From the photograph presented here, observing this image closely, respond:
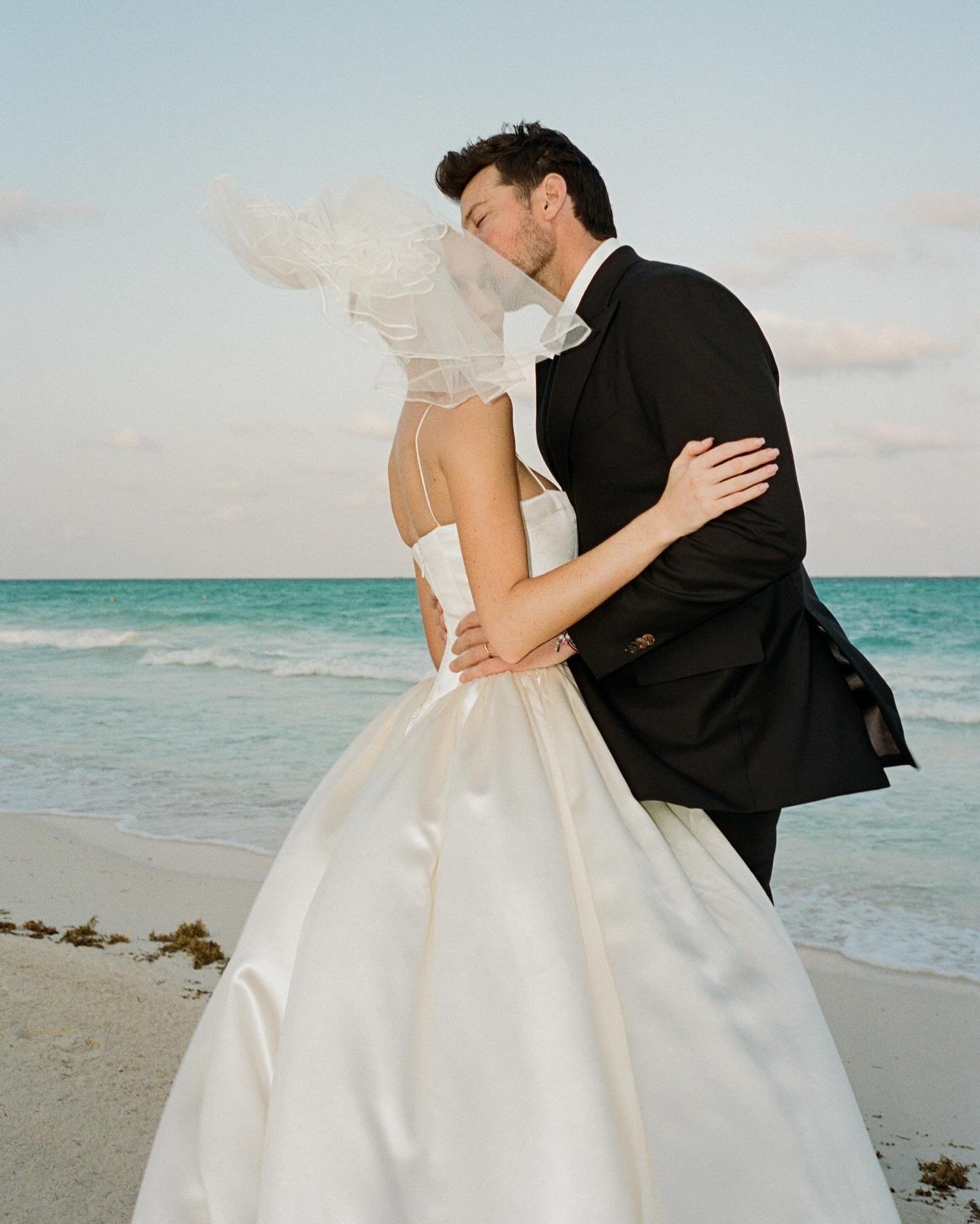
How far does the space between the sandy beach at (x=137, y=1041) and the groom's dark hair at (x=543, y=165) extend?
2.61 m

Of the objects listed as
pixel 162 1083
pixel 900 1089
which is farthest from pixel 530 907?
pixel 900 1089

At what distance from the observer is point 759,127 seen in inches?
466

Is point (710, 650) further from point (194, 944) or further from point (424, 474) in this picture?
point (194, 944)

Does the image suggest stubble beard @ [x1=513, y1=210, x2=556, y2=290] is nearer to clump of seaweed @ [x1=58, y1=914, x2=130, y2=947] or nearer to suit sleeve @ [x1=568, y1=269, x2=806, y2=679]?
suit sleeve @ [x1=568, y1=269, x2=806, y2=679]

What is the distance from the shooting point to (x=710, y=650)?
80.2 inches

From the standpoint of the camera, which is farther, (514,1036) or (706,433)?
(706,433)

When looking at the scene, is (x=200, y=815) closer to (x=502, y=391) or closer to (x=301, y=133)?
(x=301, y=133)

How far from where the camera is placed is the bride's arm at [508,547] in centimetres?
195

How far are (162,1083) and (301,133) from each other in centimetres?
672

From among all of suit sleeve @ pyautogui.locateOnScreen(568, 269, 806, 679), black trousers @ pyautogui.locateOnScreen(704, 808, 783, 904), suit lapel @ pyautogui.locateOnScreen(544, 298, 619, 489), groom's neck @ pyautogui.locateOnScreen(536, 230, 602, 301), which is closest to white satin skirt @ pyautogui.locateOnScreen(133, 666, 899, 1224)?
black trousers @ pyautogui.locateOnScreen(704, 808, 783, 904)

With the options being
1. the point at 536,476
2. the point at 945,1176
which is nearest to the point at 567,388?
the point at 536,476

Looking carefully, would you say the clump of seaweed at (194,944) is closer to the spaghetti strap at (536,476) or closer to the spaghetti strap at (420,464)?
the spaghetti strap at (420,464)

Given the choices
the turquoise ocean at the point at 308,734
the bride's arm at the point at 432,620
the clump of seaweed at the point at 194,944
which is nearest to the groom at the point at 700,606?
the bride's arm at the point at 432,620

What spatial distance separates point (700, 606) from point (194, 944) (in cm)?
367
